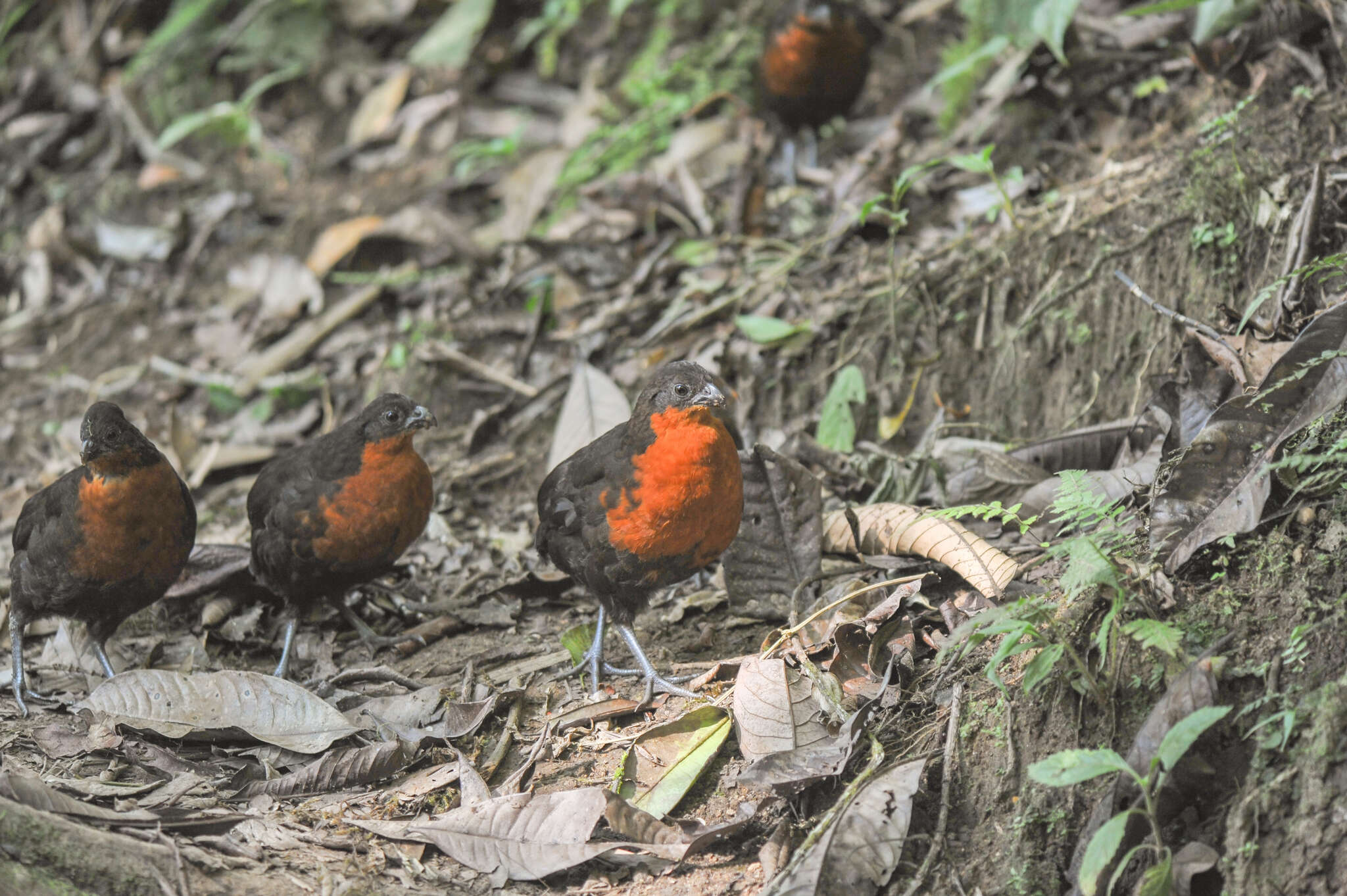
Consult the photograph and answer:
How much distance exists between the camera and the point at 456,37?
9.01m

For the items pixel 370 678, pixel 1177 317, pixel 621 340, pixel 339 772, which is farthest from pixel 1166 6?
pixel 339 772

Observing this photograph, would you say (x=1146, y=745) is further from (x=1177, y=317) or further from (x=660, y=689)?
(x=1177, y=317)

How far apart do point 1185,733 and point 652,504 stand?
203 cm

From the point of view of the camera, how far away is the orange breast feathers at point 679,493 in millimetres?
4188

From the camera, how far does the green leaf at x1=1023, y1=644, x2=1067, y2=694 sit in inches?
117

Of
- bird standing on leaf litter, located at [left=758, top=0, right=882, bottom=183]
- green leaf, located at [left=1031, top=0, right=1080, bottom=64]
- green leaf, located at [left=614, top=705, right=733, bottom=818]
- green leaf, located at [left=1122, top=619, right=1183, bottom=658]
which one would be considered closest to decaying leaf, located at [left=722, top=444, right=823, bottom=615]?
green leaf, located at [left=614, top=705, right=733, bottom=818]

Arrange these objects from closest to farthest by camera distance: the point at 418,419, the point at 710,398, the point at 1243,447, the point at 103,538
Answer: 1. the point at 1243,447
2. the point at 710,398
3. the point at 103,538
4. the point at 418,419

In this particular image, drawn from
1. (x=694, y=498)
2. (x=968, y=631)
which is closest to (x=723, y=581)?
(x=694, y=498)

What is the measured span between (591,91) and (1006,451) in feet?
16.4

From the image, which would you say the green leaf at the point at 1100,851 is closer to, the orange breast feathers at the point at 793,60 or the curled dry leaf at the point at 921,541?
the curled dry leaf at the point at 921,541

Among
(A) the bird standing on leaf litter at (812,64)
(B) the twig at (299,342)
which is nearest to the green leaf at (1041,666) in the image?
(A) the bird standing on leaf litter at (812,64)

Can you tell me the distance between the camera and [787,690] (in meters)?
3.68

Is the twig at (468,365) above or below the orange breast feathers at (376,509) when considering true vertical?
below

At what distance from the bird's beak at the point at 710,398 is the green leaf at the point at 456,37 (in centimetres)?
575
